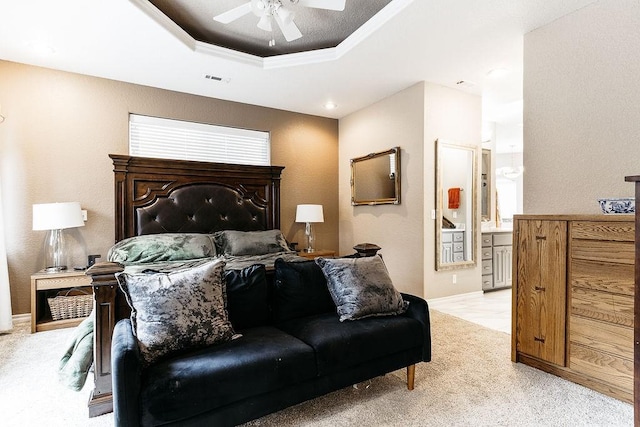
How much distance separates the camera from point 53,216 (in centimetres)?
329

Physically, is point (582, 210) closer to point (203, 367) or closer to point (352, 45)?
point (352, 45)

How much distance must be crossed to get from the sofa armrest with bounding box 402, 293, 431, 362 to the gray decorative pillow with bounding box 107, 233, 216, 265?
239 centimetres

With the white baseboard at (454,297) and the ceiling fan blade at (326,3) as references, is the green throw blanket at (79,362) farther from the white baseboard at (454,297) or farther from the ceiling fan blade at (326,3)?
the white baseboard at (454,297)

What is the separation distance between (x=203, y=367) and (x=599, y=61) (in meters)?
3.36

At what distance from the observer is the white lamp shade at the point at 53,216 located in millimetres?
3266

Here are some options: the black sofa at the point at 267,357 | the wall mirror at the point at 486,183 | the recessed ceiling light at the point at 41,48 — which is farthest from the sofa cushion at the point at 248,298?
the wall mirror at the point at 486,183

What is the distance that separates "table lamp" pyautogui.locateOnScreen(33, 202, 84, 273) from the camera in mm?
3273

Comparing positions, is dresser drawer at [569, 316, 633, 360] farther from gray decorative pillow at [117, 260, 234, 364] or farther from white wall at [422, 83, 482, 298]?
gray decorative pillow at [117, 260, 234, 364]

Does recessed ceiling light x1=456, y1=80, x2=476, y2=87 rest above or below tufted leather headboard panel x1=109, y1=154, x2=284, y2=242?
above

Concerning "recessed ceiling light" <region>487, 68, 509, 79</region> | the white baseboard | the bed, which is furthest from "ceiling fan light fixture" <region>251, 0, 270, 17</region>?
the white baseboard

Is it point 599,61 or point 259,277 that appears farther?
point 599,61

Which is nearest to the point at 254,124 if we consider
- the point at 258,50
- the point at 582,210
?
the point at 258,50

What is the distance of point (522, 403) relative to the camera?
2.03 meters

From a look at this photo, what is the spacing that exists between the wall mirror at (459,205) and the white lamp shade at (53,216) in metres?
4.28
